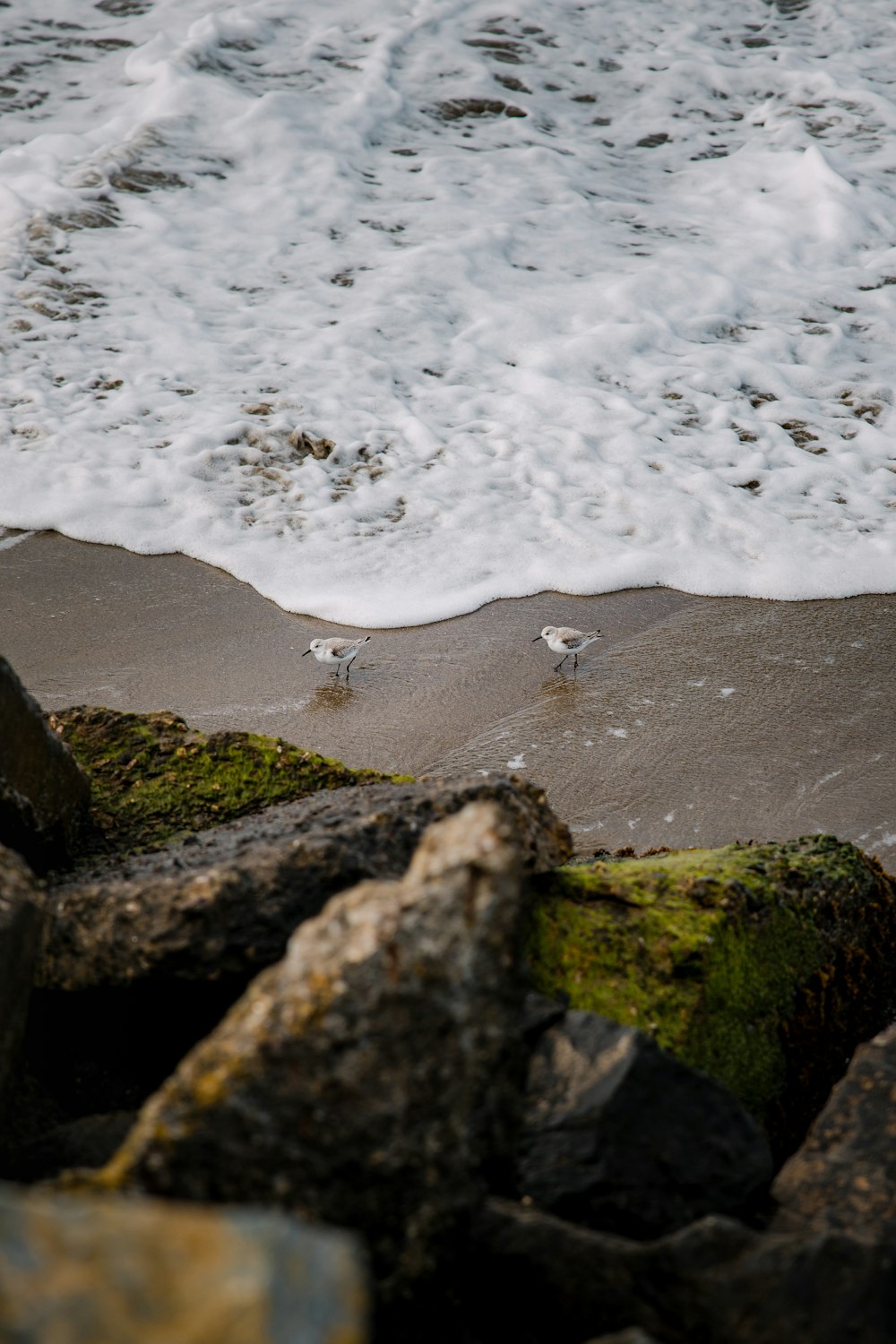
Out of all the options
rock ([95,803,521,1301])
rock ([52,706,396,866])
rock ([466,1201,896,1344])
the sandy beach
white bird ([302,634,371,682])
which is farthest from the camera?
white bird ([302,634,371,682])

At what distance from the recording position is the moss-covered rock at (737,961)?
2.72 m

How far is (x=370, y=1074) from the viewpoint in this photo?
1.72 meters

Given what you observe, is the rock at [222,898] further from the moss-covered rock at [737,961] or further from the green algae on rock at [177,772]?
the green algae on rock at [177,772]

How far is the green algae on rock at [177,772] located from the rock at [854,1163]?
1730 millimetres

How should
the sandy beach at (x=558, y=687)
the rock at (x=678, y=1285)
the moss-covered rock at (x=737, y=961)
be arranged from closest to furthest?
the rock at (x=678, y=1285)
the moss-covered rock at (x=737, y=961)
the sandy beach at (x=558, y=687)

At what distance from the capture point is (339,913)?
5.90ft

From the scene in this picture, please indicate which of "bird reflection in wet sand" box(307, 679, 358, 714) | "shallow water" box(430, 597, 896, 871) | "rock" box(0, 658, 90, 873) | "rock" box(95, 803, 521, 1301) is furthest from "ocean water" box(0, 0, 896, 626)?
"rock" box(95, 803, 521, 1301)

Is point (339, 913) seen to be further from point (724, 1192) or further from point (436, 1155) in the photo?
point (724, 1192)

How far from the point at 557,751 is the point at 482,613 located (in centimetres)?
144

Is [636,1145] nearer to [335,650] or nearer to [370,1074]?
[370,1074]

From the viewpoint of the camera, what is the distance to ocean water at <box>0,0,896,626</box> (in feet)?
22.9

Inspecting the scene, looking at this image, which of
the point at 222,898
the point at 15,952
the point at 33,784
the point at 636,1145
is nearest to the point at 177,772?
the point at 33,784

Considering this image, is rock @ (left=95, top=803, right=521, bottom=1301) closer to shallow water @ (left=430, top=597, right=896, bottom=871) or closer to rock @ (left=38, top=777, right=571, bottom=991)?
rock @ (left=38, top=777, right=571, bottom=991)

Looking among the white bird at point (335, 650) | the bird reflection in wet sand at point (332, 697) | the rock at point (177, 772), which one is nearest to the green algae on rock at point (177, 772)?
the rock at point (177, 772)
